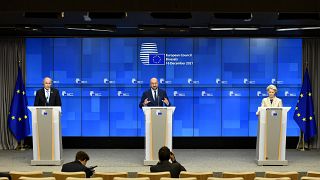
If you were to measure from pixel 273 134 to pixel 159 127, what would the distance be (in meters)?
2.21

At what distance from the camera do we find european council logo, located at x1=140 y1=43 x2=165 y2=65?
14.3 metres

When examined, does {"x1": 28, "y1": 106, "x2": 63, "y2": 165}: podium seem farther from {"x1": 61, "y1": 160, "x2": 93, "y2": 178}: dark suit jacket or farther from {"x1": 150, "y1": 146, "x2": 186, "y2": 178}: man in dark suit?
{"x1": 150, "y1": 146, "x2": 186, "y2": 178}: man in dark suit

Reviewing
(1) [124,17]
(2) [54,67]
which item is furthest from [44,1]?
(2) [54,67]

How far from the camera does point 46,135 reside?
37.0 ft

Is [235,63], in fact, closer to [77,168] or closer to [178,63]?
[178,63]

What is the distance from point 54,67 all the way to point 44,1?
3.37 m

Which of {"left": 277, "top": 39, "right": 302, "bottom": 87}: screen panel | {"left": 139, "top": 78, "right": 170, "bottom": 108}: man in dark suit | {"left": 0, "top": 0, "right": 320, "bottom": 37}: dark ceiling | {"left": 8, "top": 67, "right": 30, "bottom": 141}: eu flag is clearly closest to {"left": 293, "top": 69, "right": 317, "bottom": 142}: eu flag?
{"left": 277, "top": 39, "right": 302, "bottom": 87}: screen panel

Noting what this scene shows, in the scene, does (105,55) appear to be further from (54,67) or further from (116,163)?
(116,163)

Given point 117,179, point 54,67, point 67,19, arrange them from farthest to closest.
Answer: point 54,67, point 67,19, point 117,179

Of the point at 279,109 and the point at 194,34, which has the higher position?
the point at 194,34

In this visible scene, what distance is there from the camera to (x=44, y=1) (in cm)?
1110

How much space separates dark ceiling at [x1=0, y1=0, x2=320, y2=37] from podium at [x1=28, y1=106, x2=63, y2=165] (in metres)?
1.90

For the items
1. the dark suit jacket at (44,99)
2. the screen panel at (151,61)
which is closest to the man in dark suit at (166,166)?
the dark suit jacket at (44,99)

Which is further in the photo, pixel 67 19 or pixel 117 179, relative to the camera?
pixel 67 19
